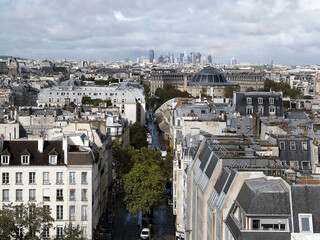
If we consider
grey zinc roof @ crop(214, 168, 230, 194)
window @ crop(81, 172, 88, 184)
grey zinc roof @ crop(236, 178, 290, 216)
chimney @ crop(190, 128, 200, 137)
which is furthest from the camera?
chimney @ crop(190, 128, 200, 137)

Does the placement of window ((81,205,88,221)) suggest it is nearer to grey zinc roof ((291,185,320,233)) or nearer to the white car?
the white car

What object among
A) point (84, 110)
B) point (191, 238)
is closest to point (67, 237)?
point (191, 238)

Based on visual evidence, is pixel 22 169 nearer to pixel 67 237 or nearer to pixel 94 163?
pixel 94 163

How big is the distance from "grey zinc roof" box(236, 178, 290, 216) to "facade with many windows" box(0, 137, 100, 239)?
22.0 meters

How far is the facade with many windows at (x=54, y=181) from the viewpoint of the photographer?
139 feet

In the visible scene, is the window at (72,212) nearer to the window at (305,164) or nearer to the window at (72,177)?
the window at (72,177)

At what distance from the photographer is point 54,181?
140ft

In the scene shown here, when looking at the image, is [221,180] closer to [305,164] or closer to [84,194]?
[305,164]

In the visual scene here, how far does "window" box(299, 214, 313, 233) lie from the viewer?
20786 mm

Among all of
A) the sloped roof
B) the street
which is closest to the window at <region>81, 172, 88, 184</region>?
the sloped roof

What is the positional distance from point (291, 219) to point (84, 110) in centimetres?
7107

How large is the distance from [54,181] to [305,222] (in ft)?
79.7

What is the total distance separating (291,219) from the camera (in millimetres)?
20953

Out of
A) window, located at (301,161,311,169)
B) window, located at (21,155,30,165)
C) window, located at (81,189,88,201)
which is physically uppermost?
window, located at (301,161,311,169)
